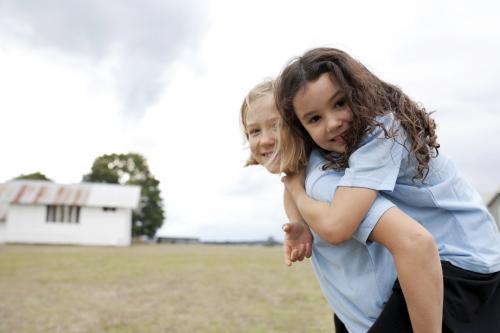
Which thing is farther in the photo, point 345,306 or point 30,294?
point 30,294

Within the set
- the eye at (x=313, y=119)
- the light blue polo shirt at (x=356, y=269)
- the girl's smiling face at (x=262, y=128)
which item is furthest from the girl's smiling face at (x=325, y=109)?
the girl's smiling face at (x=262, y=128)

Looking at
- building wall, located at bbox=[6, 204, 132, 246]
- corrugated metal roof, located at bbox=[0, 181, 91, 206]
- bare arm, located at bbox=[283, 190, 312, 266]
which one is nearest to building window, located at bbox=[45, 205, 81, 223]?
building wall, located at bbox=[6, 204, 132, 246]

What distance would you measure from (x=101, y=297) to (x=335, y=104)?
8.72 meters

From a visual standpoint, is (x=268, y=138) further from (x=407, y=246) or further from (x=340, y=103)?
(x=407, y=246)

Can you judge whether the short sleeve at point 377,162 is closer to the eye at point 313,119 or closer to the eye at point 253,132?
the eye at point 313,119

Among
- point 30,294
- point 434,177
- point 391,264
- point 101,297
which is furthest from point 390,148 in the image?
point 30,294

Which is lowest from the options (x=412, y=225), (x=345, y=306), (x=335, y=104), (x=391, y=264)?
(x=345, y=306)

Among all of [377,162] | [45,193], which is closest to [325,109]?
[377,162]

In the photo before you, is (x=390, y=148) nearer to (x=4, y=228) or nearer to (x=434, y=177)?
(x=434, y=177)

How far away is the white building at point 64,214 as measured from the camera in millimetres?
32531

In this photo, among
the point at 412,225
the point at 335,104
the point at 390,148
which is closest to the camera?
the point at 412,225

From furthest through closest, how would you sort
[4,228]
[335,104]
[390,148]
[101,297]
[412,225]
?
[4,228] → [101,297] → [335,104] → [390,148] → [412,225]

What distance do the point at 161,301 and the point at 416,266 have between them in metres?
7.93

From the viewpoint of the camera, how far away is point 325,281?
61.4 inches
